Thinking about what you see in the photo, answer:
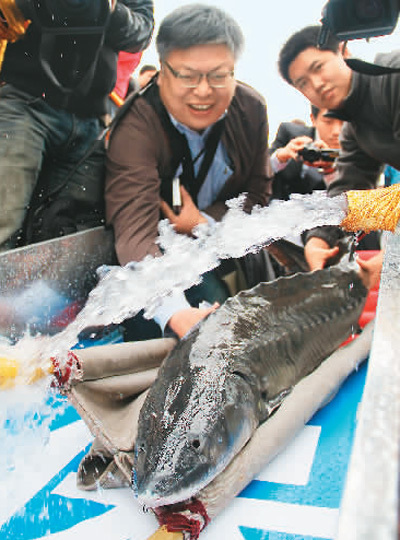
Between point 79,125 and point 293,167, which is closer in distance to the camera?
point 79,125

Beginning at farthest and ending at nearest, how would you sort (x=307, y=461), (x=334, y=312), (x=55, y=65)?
(x=55, y=65), (x=334, y=312), (x=307, y=461)

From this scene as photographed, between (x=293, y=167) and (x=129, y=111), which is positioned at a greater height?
(x=129, y=111)

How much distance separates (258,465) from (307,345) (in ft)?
1.46

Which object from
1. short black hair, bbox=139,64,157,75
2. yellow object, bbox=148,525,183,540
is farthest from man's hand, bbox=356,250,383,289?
short black hair, bbox=139,64,157,75

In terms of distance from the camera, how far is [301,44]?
7.64 feet

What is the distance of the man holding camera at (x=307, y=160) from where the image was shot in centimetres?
317

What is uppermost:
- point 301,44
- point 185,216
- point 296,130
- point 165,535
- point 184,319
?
point 301,44

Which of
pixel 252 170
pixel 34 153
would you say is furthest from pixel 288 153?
pixel 34 153

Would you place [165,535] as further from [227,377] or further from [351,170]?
[351,170]

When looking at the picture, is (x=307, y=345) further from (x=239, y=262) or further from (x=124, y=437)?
(x=239, y=262)

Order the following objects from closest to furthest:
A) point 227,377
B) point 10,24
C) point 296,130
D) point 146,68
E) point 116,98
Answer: point 227,377, point 10,24, point 116,98, point 296,130, point 146,68

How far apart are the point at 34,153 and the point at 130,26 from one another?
25.0 inches

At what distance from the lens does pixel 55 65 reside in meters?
1.85

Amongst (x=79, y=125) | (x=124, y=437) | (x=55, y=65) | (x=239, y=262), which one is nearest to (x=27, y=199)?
(x=79, y=125)
